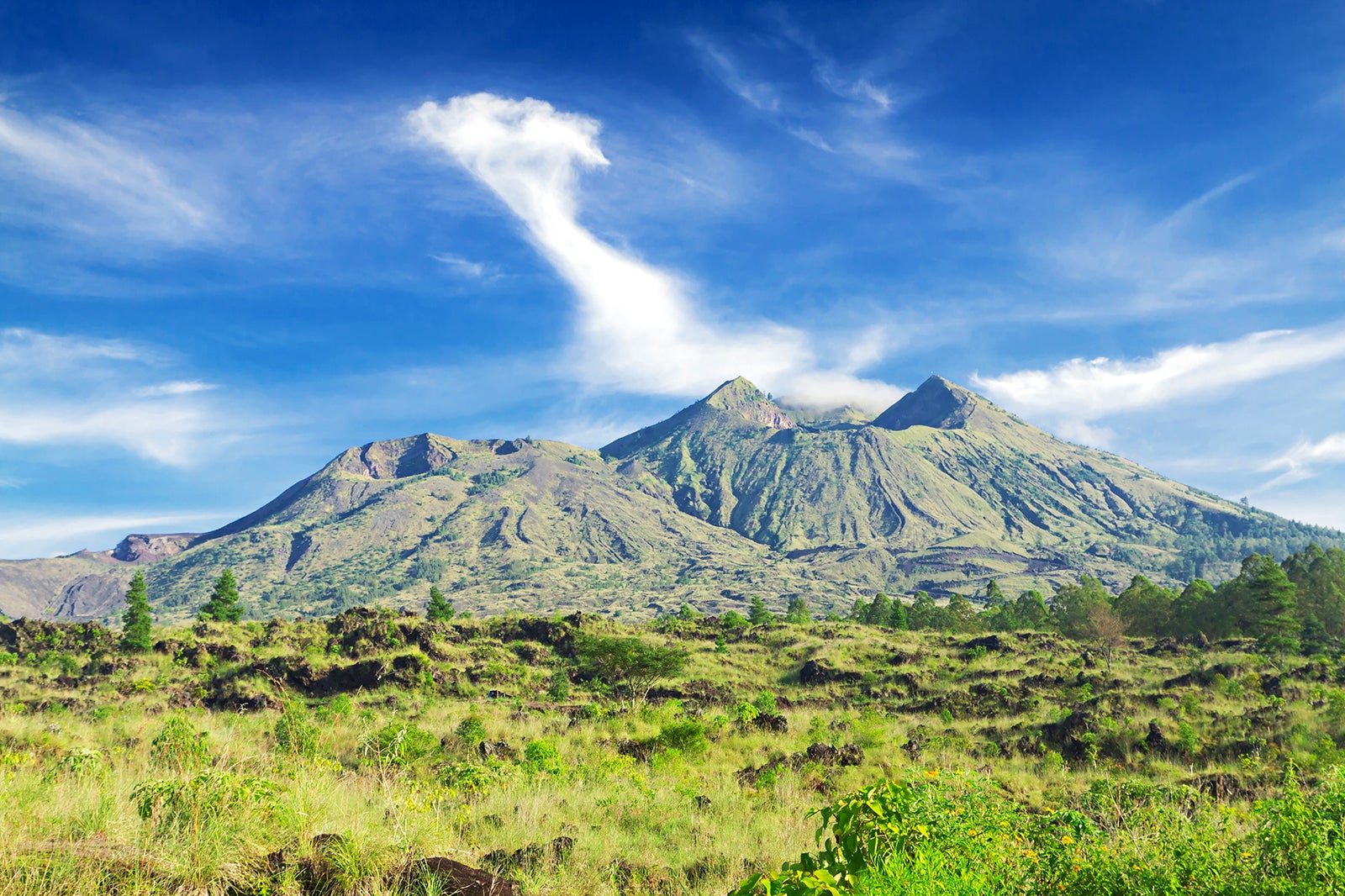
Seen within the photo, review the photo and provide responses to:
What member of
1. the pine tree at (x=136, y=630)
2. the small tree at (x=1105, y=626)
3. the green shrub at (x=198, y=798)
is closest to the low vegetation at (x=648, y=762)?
the green shrub at (x=198, y=798)

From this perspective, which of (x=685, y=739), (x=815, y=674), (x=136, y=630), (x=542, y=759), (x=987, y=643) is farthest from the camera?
(x=987, y=643)

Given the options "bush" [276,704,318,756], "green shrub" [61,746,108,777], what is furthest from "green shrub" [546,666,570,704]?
"green shrub" [61,746,108,777]

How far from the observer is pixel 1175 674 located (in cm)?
3278

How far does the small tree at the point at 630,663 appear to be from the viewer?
2894 cm

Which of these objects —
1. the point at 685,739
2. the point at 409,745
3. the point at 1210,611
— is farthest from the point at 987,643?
the point at 409,745

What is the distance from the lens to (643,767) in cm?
1435

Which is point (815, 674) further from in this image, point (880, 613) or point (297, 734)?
point (880, 613)

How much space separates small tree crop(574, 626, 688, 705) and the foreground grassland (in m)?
0.82

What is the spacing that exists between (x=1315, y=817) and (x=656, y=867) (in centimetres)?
578

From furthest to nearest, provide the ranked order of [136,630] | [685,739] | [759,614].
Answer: [759,614] → [136,630] → [685,739]

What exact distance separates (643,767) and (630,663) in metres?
14.9

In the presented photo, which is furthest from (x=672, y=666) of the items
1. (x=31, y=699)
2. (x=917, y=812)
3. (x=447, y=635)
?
(x=917, y=812)

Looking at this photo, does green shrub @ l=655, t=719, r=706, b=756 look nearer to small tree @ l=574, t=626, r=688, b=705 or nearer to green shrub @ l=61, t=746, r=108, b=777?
green shrub @ l=61, t=746, r=108, b=777

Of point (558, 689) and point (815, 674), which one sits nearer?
point (558, 689)
